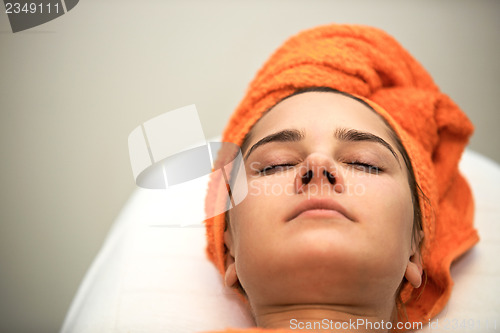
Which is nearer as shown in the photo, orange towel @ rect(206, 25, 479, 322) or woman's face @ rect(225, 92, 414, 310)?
woman's face @ rect(225, 92, 414, 310)

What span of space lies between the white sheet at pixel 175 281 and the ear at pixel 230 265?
8cm

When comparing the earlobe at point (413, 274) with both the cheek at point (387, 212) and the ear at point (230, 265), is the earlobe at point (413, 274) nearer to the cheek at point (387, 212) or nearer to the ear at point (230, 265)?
the cheek at point (387, 212)

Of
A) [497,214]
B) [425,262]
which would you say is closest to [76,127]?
[425,262]

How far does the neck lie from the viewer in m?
0.59

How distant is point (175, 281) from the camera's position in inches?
32.1

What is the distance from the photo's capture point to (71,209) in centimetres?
108

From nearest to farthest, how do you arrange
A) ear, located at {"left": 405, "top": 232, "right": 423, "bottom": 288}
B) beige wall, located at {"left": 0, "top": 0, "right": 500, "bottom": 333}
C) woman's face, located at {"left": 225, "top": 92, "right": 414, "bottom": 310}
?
1. woman's face, located at {"left": 225, "top": 92, "right": 414, "bottom": 310}
2. ear, located at {"left": 405, "top": 232, "right": 423, "bottom": 288}
3. beige wall, located at {"left": 0, "top": 0, "right": 500, "bottom": 333}

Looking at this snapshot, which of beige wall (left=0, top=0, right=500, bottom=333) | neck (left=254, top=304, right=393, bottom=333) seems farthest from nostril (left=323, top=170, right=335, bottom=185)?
beige wall (left=0, top=0, right=500, bottom=333)

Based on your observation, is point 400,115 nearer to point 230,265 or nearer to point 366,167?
point 366,167

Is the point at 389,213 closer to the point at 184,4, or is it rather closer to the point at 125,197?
the point at 125,197

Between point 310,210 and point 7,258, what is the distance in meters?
0.81

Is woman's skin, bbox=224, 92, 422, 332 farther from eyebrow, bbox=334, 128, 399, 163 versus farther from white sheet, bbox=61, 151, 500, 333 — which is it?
white sheet, bbox=61, 151, 500, 333

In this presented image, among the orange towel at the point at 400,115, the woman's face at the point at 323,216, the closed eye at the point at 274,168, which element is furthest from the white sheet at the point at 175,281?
the closed eye at the point at 274,168

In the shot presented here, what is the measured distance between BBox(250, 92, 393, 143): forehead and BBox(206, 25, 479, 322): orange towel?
0.14ft
